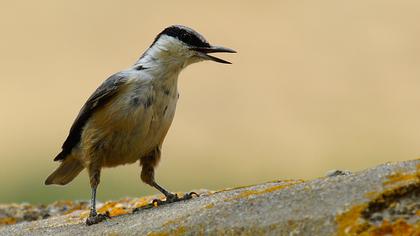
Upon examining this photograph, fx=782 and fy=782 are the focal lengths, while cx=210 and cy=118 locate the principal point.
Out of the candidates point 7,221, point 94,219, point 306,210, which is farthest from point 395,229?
point 7,221

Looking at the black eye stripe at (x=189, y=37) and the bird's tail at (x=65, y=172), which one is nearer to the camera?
the black eye stripe at (x=189, y=37)

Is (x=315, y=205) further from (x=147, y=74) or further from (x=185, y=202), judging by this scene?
(x=147, y=74)

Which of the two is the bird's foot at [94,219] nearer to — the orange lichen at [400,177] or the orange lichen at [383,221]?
the orange lichen at [383,221]

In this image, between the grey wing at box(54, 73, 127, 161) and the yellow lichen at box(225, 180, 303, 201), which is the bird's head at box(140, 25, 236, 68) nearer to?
the grey wing at box(54, 73, 127, 161)

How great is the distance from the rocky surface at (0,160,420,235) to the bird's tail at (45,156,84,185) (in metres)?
2.24

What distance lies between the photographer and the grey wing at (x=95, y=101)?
8.62 metres

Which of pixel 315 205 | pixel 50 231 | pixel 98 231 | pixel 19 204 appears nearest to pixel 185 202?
pixel 98 231

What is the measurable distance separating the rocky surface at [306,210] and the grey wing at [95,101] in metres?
1.63

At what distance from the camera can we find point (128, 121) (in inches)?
332

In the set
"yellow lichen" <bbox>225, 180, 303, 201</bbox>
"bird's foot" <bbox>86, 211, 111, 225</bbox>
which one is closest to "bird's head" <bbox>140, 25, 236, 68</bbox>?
"bird's foot" <bbox>86, 211, 111, 225</bbox>

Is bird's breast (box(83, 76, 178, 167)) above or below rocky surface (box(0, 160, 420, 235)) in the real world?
above

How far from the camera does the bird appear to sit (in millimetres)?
8477

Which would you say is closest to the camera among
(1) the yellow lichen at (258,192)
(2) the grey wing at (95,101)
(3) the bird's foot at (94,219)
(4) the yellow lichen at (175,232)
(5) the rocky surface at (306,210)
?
(5) the rocky surface at (306,210)

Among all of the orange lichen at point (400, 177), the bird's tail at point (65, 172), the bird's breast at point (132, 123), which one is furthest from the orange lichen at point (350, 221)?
the bird's tail at point (65, 172)
